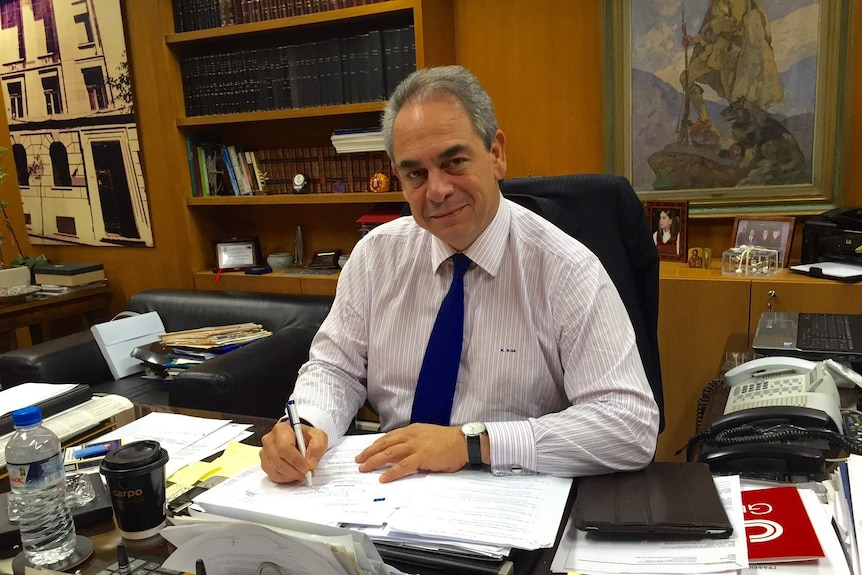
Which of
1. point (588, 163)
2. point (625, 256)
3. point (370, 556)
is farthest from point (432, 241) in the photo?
point (588, 163)

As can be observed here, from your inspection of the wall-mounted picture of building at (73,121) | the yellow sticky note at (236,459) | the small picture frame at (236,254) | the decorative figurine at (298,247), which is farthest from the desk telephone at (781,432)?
the wall-mounted picture of building at (73,121)

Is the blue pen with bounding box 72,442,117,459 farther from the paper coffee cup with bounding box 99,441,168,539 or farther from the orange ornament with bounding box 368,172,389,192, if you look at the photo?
the orange ornament with bounding box 368,172,389,192

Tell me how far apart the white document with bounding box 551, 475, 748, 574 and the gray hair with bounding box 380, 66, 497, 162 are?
769 millimetres

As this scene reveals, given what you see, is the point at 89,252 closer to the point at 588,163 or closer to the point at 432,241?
the point at 588,163

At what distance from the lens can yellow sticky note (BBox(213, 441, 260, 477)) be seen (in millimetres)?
1171

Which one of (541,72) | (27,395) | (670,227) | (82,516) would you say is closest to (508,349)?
(82,516)

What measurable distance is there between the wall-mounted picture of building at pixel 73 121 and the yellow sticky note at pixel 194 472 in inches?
106

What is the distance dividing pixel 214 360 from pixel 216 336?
0.53 meters

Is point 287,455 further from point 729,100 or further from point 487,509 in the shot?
point 729,100

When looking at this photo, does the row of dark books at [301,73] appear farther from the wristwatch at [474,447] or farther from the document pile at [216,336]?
the wristwatch at [474,447]

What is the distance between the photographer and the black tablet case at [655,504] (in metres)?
0.85

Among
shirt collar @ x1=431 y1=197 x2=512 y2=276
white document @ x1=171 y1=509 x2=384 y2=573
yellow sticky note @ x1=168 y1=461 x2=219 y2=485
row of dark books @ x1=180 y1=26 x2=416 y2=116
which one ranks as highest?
row of dark books @ x1=180 y1=26 x2=416 y2=116

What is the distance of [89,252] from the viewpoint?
3.89 meters

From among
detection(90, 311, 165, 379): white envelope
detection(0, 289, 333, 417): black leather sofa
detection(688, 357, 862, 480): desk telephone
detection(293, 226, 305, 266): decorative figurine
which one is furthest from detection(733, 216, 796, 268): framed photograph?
detection(90, 311, 165, 379): white envelope
